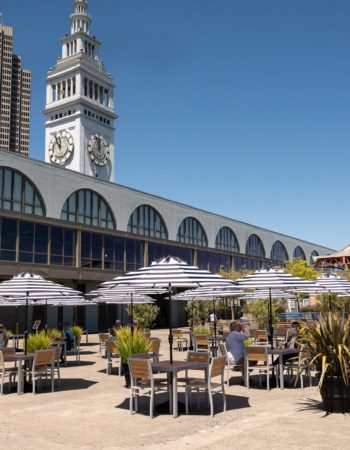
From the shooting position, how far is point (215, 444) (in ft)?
22.9

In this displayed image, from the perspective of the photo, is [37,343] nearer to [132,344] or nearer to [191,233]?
[132,344]

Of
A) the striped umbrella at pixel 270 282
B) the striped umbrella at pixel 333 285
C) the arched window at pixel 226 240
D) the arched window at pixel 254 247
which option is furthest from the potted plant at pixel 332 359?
the arched window at pixel 254 247

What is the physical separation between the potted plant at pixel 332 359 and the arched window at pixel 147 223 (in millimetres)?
37195

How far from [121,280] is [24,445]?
3491 millimetres

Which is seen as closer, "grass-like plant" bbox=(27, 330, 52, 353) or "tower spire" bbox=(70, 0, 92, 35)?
"grass-like plant" bbox=(27, 330, 52, 353)

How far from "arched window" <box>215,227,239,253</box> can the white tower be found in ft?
106

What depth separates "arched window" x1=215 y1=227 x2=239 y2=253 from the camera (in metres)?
58.5

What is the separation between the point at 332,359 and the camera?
28.4 ft

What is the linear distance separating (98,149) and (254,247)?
35.8 m

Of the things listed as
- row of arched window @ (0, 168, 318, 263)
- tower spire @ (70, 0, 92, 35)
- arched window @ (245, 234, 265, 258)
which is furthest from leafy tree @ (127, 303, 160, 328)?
tower spire @ (70, 0, 92, 35)

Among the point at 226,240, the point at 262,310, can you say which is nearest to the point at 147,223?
the point at 226,240

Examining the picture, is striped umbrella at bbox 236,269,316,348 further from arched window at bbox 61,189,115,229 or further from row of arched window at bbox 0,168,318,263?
arched window at bbox 61,189,115,229

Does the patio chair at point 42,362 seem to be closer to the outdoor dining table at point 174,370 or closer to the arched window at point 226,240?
the outdoor dining table at point 174,370

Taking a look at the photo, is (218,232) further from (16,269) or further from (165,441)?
(165,441)
